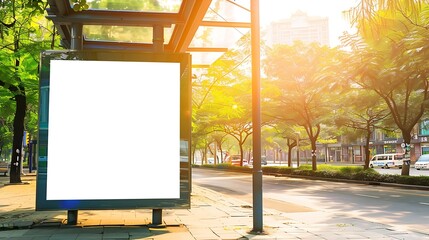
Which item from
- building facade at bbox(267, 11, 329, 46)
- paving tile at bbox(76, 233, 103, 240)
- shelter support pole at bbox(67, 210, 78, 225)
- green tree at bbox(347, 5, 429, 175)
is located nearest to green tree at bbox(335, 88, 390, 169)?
green tree at bbox(347, 5, 429, 175)

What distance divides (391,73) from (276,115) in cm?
1339

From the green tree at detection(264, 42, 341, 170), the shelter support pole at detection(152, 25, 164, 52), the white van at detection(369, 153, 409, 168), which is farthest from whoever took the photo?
the white van at detection(369, 153, 409, 168)

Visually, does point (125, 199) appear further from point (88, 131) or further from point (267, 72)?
point (267, 72)

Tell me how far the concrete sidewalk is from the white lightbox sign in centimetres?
64

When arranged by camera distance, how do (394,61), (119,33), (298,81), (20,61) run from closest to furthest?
(119,33) < (20,61) < (394,61) < (298,81)

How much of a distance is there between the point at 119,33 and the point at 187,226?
442 cm

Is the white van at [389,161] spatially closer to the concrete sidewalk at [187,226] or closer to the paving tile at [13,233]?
the concrete sidewalk at [187,226]

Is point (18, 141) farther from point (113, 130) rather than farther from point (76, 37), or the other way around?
point (113, 130)

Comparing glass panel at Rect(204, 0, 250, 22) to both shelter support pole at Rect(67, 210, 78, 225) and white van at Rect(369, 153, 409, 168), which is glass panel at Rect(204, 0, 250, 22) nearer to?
shelter support pole at Rect(67, 210, 78, 225)

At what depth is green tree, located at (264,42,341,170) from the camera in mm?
29391

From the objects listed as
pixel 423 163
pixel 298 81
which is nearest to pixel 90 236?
pixel 298 81

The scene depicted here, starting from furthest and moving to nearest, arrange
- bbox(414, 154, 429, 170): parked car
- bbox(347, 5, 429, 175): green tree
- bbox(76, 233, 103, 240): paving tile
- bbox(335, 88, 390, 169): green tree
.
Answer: bbox(414, 154, 429, 170): parked car, bbox(335, 88, 390, 169): green tree, bbox(347, 5, 429, 175): green tree, bbox(76, 233, 103, 240): paving tile

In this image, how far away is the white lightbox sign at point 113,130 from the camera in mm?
7625

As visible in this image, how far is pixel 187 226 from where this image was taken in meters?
8.11
